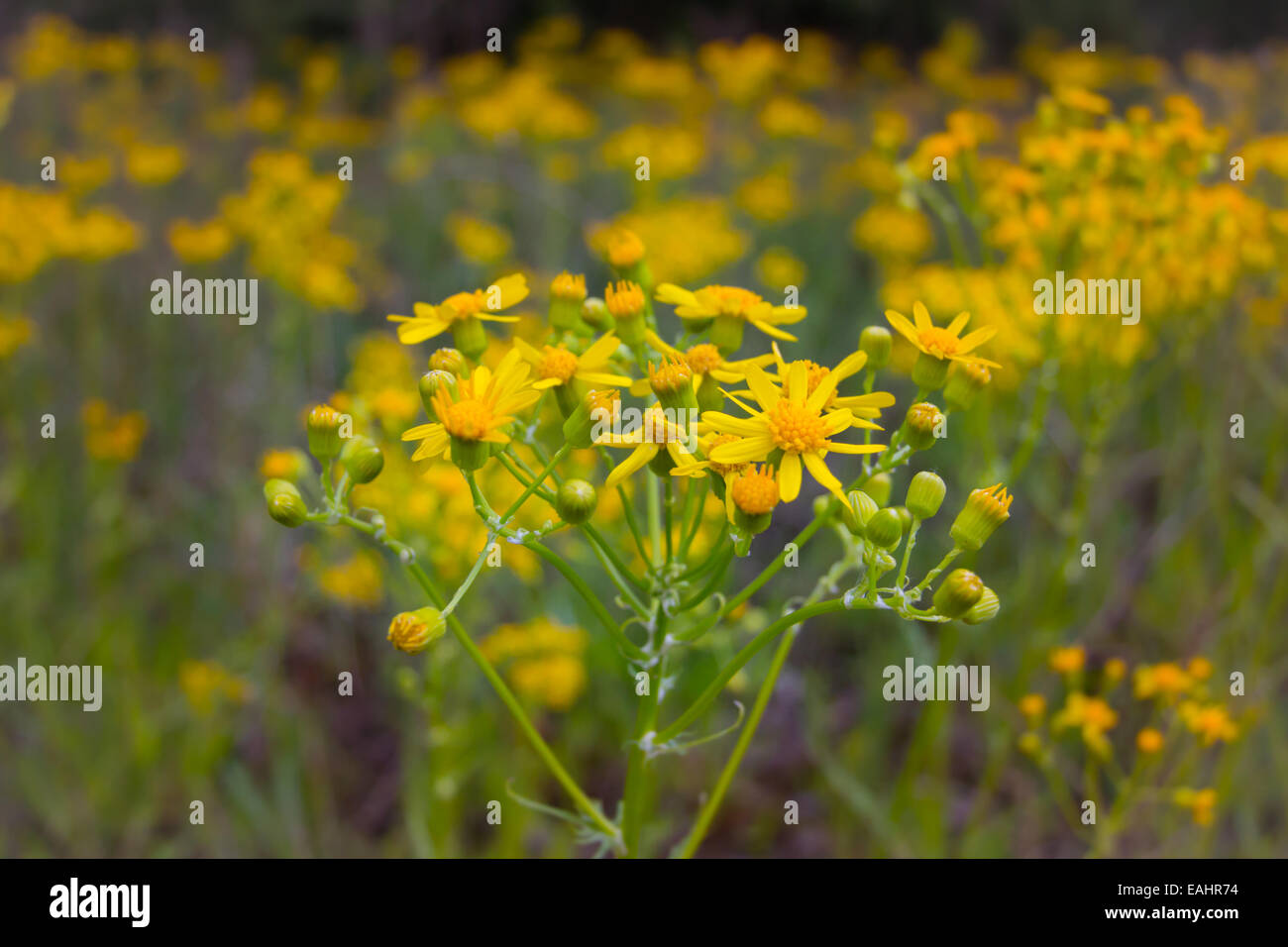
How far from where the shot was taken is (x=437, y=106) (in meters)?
8.55

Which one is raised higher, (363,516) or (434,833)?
(363,516)

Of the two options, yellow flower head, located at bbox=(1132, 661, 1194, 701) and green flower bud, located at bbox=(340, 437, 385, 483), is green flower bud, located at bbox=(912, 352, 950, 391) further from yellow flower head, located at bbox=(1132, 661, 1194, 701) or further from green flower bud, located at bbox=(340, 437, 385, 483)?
yellow flower head, located at bbox=(1132, 661, 1194, 701)

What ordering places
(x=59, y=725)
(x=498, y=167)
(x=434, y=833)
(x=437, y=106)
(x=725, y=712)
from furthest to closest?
(x=437, y=106), (x=498, y=167), (x=725, y=712), (x=59, y=725), (x=434, y=833)

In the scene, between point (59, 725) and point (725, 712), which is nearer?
point (59, 725)

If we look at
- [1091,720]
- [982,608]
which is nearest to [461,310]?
[982,608]

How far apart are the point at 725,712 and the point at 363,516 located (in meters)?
1.72

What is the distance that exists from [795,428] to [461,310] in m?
0.74

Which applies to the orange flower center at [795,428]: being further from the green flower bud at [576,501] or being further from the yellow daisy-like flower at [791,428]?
the green flower bud at [576,501]

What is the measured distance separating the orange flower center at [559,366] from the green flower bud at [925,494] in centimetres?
65

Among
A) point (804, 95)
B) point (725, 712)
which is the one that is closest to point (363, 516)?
point (725, 712)

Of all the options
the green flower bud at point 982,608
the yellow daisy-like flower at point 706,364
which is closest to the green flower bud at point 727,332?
the yellow daisy-like flower at point 706,364

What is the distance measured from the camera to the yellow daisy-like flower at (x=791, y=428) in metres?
1.59

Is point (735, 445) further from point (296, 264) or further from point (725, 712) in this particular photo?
point (296, 264)

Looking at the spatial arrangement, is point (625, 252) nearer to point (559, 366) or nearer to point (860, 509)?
point (559, 366)
